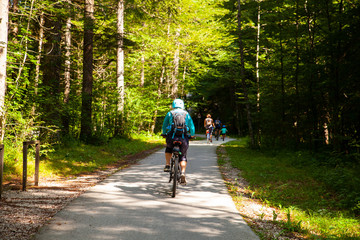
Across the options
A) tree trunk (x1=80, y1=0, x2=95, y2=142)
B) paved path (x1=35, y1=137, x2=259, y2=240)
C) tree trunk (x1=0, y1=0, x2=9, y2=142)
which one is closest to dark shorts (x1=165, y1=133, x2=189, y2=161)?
paved path (x1=35, y1=137, x2=259, y2=240)

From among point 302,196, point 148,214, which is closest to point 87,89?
point 148,214

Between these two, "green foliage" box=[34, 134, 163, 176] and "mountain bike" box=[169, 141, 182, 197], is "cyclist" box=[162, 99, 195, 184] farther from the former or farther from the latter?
"green foliage" box=[34, 134, 163, 176]

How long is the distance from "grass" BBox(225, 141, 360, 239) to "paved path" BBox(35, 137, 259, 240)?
3.28 feet

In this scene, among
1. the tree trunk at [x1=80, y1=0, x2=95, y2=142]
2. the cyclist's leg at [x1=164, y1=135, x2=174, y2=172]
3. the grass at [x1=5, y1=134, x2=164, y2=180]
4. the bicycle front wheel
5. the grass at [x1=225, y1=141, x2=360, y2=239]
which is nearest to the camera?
the grass at [x1=225, y1=141, x2=360, y2=239]

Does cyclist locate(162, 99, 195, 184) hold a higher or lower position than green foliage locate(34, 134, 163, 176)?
higher

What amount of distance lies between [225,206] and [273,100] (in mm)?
9518

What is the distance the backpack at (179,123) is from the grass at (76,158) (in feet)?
13.7

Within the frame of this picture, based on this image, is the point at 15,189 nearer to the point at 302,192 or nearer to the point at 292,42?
the point at 302,192

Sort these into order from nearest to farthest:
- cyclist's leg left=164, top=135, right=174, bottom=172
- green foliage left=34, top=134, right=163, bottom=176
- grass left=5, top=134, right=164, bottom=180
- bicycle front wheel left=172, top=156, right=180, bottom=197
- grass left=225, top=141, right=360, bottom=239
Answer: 1. grass left=225, top=141, right=360, bottom=239
2. bicycle front wheel left=172, top=156, right=180, bottom=197
3. cyclist's leg left=164, top=135, right=174, bottom=172
4. grass left=5, top=134, right=164, bottom=180
5. green foliage left=34, top=134, right=163, bottom=176

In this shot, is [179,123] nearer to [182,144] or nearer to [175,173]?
[182,144]

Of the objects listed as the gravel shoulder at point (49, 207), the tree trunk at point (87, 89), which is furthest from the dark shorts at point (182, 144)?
the tree trunk at point (87, 89)

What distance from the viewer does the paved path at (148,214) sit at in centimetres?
404

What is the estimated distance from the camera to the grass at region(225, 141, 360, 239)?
4.79 m

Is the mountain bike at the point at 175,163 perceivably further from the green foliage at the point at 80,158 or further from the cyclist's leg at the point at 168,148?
the green foliage at the point at 80,158
